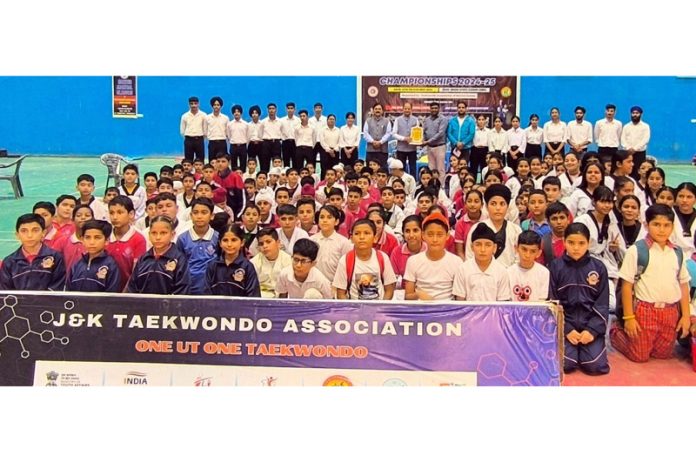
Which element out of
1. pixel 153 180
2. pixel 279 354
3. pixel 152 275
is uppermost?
pixel 153 180

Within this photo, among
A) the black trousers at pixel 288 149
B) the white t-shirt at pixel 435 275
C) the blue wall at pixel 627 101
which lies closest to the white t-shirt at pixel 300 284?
the white t-shirt at pixel 435 275

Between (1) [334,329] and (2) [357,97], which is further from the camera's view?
(2) [357,97]

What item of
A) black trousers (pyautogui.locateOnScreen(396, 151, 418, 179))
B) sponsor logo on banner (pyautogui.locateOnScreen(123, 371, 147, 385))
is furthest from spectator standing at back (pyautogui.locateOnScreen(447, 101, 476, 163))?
sponsor logo on banner (pyautogui.locateOnScreen(123, 371, 147, 385))

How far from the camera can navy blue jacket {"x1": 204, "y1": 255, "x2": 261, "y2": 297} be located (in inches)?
181

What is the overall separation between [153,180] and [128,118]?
20.2 ft

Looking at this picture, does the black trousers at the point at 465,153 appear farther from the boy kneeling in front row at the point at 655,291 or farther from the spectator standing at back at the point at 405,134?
the boy kneeling in front row at the point at 655,291

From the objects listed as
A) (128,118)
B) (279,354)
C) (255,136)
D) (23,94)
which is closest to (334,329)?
(279,354)

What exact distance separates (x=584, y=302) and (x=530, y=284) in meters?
0.37

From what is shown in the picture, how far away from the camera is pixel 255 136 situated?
11000mm

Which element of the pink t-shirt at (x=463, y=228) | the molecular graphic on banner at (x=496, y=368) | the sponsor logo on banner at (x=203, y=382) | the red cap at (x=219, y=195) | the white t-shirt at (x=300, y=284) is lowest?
the sponsor logo on banner at (x=203, y=382)

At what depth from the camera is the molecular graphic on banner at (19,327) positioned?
4.01m

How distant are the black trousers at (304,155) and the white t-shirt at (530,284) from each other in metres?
6.68

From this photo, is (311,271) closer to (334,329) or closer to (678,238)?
(334,329)

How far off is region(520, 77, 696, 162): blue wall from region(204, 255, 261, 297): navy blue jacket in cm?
1114
